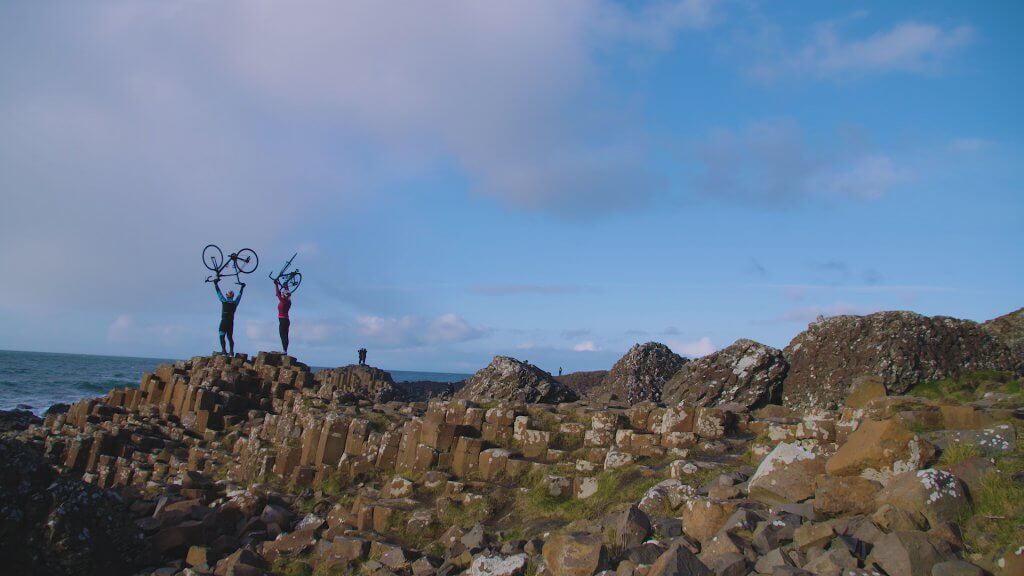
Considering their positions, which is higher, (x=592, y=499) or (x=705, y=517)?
(x=705, y=517)

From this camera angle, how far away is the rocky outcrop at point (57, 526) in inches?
444

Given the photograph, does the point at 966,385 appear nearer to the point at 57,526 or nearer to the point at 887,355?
the point at 887,355

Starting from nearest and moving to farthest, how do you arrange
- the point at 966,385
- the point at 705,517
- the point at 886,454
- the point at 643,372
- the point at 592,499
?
the point at 886,454 < the point at 705,517 < the point at 592,499 < the point at 966,385 < the point at 643,372

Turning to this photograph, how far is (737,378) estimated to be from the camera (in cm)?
1407

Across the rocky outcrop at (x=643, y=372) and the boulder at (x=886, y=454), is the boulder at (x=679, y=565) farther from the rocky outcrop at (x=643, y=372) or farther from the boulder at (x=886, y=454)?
the rocky outcrop at (x=643, y=372)

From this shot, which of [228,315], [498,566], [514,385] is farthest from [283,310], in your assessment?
[498,566]

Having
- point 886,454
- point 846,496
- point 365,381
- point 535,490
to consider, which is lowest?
point 535,490

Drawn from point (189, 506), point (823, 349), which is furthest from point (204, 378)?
point (823, 349)

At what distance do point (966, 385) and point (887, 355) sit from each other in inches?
49.9

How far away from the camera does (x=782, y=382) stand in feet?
45.0

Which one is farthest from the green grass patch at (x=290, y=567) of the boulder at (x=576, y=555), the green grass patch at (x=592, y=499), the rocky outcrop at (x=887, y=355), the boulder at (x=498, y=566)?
the rocky outcrop at (x=887, y=355)

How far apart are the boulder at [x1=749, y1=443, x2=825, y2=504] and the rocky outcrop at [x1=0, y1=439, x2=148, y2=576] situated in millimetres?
10019

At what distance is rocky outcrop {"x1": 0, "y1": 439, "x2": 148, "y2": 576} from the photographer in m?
11.3

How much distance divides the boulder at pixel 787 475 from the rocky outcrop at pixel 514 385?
8956mm
